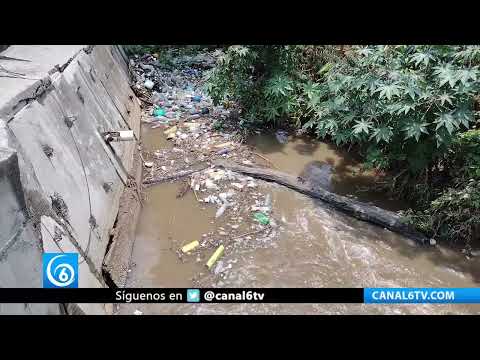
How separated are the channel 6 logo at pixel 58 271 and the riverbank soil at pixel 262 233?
3.25 ft

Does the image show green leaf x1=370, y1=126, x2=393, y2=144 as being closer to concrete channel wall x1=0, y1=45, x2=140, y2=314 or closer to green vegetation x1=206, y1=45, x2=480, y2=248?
green vegetation x1=206, y1=45, x2=480, y2=248

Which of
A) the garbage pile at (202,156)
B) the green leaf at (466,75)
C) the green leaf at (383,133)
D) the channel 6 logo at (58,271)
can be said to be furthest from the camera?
the garbage pile at (202,156)

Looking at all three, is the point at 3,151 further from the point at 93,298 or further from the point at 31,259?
the point at 93,298

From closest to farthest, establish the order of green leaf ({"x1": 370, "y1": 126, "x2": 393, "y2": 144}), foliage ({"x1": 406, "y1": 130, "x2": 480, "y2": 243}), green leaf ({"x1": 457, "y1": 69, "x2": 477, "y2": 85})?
green leaf ({"x1": 457, "y1": 69, "x2": 477, "y2": 85}) → foliage ({"x1": 406, "y1": 130, "x2": 480, "y2": 243}) → green leaf ({"x1": 370, "y1": 126, "x2": 393, "y2": 144})

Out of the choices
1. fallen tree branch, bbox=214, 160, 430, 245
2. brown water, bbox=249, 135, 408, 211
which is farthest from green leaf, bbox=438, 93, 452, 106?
brown water, bbox=249, 135, 408, 211

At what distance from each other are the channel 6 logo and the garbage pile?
4.99 feet

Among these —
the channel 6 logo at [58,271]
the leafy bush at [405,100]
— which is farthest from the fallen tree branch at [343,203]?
the channel 6 logo at [58,271]


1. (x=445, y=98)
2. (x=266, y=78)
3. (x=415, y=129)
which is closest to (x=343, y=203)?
(x=415, y=129)

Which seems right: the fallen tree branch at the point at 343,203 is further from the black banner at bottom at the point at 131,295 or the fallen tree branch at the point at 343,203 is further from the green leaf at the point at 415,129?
the black banner at bottom at the point at 131,295

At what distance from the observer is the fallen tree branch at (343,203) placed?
4.26 meters

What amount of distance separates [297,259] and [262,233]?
19.3 inches

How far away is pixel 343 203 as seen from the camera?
4535 mm

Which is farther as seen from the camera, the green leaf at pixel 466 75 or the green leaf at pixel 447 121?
the green leaf at pixel 447 121

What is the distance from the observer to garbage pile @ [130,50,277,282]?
13.6 ft
